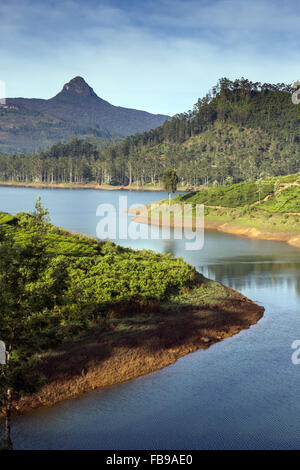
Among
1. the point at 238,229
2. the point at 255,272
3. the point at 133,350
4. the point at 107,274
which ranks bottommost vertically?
the point at 133,350

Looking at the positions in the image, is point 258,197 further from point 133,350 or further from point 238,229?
point 133,350

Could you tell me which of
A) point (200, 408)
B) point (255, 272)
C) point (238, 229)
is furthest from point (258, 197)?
point (200, 408)

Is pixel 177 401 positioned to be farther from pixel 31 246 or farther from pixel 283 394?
pixel 31 246

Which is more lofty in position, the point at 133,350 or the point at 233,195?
the point at 233,195

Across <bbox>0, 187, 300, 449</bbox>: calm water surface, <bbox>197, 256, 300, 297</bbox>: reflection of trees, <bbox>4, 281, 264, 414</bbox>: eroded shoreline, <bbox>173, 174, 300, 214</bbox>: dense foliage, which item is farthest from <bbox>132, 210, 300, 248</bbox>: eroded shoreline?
<bbox>0, 187, 300, 449</bbox>: calm water surface

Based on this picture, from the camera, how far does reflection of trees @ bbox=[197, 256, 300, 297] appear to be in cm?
5278

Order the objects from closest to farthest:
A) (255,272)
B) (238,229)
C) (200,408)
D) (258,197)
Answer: (200,408) < (255,272) < (238,229) < (258,197)

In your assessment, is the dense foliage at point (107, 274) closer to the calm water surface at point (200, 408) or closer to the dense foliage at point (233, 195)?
the calm water surface at point (200, 408)

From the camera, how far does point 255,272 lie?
195 ft

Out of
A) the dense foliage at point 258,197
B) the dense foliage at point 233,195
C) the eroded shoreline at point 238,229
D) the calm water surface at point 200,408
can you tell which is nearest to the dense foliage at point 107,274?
the calm water surface at point 200,408

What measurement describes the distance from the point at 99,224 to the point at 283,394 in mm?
87587

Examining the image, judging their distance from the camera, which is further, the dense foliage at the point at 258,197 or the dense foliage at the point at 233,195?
the dense foliage at the point at 233,195

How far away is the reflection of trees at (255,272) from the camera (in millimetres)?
52781

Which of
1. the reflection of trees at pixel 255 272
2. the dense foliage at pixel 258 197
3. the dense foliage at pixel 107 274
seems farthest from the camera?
the dense foliage at pixel 258 197
